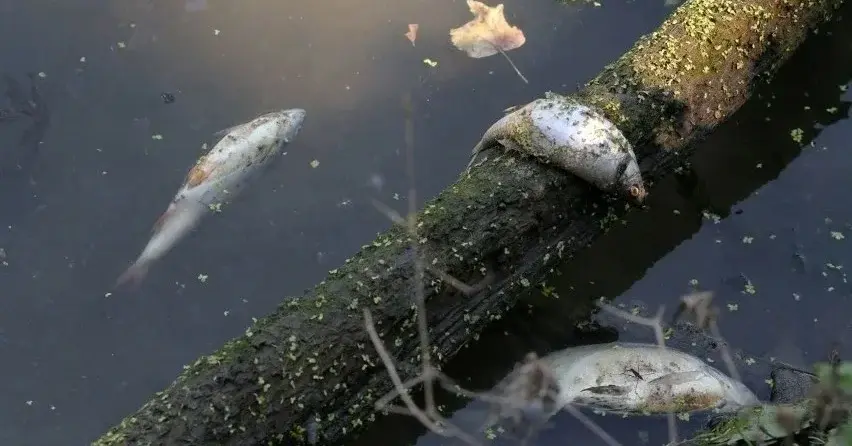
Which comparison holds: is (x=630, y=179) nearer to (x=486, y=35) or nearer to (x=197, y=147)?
(x=486, y=35)

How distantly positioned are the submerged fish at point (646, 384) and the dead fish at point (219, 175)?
187 centimetres

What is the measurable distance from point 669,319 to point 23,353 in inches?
122

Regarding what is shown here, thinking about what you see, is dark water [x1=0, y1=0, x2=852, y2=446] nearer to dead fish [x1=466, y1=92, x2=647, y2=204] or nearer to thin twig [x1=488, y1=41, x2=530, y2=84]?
thin twig [x1=488, y1=41, x2=530, y2=84]

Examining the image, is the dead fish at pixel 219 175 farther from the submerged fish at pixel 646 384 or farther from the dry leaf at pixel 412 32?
the submerged fish at pixel 646 384

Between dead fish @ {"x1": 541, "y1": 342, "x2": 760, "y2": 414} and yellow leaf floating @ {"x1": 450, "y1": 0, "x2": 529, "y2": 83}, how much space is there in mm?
1833

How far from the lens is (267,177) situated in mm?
4020

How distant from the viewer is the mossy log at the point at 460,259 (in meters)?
2.79

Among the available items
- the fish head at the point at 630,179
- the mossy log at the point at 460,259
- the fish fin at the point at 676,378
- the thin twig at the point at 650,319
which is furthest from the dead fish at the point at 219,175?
the fish fin at the point at 676,378

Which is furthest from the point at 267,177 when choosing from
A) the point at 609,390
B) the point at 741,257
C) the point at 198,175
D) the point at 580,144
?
the point at 741,257

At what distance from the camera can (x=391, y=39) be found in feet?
14.6

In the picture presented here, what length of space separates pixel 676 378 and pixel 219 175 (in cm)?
243

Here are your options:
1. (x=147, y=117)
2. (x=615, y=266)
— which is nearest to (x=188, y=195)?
(x=147, y=117)

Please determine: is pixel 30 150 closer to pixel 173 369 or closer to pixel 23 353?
pixel 23 353

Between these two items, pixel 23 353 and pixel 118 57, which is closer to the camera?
pixel 23 353
